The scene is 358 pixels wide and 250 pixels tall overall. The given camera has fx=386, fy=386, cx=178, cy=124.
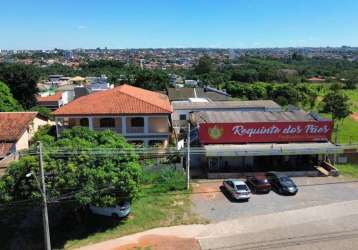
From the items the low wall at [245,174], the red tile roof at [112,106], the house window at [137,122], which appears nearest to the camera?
the low wall at [245,174]

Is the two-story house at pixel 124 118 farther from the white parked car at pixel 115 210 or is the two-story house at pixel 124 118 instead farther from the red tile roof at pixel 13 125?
the white parked car at pixel 115 210

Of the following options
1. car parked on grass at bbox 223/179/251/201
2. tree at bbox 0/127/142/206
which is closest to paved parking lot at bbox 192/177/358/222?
car parked on grass at bbox 223/179/251/201

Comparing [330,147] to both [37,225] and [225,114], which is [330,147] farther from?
[37,225]

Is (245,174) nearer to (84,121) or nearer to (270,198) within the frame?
(270,198)

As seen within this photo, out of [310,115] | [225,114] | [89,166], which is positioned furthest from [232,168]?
[89,166]

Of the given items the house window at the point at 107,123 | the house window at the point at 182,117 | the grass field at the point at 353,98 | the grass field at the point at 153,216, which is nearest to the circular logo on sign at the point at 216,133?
the grass field at the point at 153,216

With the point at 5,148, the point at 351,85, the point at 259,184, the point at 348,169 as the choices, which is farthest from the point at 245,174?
the point at 351,85

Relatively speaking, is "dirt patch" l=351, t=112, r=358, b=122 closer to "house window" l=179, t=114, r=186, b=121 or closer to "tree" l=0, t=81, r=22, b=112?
"house window" l=179, t=114, r=186, b=121
